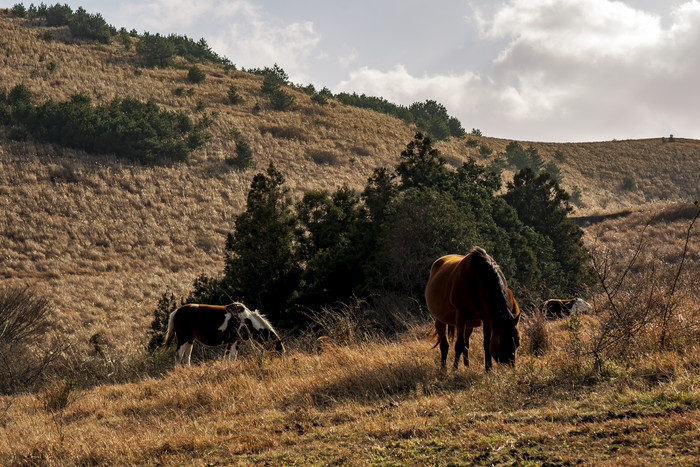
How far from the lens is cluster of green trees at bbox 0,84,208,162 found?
5325cm

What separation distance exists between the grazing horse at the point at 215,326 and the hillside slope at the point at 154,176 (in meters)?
12.1

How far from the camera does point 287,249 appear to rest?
67.0ft

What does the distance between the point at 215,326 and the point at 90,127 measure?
153 ft

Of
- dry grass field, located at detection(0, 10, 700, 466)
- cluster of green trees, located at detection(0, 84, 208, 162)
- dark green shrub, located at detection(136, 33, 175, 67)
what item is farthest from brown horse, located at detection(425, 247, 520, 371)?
dark green shrub, located at detection(136, 33, 175, 67)

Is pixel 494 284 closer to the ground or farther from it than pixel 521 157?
closer to the ground

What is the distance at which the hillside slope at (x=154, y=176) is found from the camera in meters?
37.1

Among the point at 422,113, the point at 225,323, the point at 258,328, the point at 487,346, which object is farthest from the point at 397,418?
the point at 422,113

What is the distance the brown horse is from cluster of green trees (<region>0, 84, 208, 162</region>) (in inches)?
2000

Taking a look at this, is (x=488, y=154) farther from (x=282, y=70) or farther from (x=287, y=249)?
(x=287, y=249)

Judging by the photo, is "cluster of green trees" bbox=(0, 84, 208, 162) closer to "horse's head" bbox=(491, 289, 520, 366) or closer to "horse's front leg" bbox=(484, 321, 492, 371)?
"horse's front leg" bbox=(484, 321, 492, 371)

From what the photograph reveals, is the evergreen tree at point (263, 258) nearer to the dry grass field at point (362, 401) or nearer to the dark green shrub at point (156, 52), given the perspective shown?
the dry grass field at point (362, 401)

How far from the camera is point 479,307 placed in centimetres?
746

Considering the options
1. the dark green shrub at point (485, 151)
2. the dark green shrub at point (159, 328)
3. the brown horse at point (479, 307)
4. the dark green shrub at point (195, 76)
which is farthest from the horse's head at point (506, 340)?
the dark green shrub at point (195, 76)

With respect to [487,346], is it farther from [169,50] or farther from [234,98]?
[169,50]
